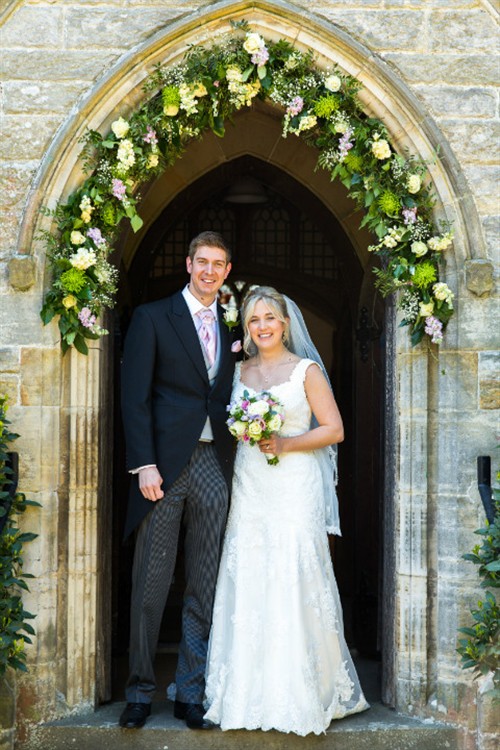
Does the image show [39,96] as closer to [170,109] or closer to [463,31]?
[170,109]

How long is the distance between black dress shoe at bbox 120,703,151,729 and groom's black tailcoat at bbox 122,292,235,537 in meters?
0.83

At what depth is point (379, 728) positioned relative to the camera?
524cm

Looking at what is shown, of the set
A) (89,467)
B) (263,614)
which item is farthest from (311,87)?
(263,614)

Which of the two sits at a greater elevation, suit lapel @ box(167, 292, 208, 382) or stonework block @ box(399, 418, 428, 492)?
suit lapel @ box(167, 292, 208, 382)

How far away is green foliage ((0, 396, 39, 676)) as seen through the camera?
494 cm

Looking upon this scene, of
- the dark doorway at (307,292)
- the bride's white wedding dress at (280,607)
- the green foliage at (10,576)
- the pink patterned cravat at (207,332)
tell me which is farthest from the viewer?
the dark doorway at (307,292)

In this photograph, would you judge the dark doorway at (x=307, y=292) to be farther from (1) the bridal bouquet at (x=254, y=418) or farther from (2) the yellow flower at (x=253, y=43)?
(2) the yellow flower at (x=253, y=43)

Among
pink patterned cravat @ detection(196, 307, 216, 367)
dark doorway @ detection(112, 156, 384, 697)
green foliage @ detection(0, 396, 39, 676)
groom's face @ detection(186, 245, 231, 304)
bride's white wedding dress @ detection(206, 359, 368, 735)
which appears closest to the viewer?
green foliage @ detection(0, 396, 39, 676)

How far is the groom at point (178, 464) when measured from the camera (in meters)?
5.20

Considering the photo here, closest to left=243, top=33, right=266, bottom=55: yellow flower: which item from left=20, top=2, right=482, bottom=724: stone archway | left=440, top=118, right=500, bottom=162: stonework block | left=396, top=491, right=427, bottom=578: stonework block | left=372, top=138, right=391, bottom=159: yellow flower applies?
left=20, top=2, right=482, bottom=724: stone archway

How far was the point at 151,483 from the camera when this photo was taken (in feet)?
16.8

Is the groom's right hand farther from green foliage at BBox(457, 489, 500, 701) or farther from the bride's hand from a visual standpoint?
green foliage at BBox(457, 489, 500, 701)

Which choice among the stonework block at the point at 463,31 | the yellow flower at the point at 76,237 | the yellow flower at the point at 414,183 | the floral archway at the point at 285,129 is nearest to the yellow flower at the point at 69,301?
the floral archway at the point at 285,129

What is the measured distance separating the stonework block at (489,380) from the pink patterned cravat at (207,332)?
4.24ft
